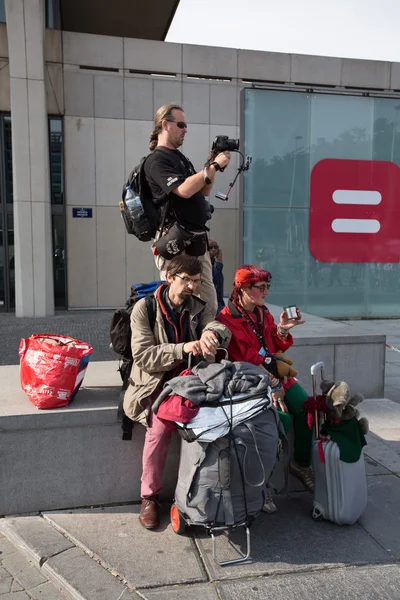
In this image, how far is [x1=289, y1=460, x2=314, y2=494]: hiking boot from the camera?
3.69m

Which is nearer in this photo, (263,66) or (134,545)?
(134,545)

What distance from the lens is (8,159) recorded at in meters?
13.7

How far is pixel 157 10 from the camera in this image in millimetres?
17781

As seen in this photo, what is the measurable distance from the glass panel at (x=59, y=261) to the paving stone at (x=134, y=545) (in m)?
10.7

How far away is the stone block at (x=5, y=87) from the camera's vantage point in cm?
1282

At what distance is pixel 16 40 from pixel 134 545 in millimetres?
12031

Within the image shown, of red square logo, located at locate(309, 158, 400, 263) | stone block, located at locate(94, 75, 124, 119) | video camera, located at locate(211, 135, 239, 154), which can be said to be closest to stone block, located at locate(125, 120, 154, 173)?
stone block, located at locate(94, 75, 124, 119)

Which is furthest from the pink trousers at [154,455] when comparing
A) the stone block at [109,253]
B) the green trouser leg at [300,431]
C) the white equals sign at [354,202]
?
the white equals sign at [354,202]

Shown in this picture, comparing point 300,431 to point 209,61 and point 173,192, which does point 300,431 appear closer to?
point 173,192

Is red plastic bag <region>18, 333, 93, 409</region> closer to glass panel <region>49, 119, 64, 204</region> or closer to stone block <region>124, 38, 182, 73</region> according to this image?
glass panel <region>49, 119, 64, 204</region>

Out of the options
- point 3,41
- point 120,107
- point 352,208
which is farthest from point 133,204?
point 3,41

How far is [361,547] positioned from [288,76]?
43.7ft

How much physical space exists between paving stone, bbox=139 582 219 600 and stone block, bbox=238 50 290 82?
1349 cm

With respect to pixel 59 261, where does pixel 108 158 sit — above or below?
above
